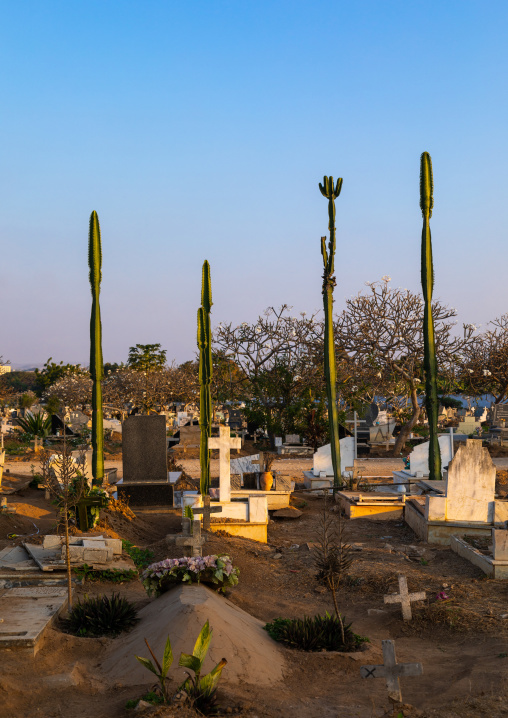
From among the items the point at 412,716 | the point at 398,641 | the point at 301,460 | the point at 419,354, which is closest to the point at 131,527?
the point at 398,641

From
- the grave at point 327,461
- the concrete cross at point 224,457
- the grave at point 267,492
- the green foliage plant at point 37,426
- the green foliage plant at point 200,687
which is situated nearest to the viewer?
the green foliage plant at point 200,687

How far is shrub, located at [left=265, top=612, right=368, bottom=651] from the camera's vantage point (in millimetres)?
6387

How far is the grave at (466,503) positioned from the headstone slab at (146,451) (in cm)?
559

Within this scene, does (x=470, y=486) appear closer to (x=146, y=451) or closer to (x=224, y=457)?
(x=224, y=457)

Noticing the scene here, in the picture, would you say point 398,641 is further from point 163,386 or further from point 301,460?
point 163,386

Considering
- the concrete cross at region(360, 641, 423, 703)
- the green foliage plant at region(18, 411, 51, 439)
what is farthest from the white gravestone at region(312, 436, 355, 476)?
the green foliage plant at region(18, 411, 51, 439)

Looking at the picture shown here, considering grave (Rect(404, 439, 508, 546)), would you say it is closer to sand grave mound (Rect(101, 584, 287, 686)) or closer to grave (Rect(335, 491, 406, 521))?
grave (Rect(335, 491, 406, 521))

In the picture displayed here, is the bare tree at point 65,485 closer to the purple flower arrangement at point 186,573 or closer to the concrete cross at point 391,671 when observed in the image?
the purple flower arrangement at point 186,573

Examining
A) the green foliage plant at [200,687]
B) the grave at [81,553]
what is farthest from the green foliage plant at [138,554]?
the green foliage plant at [200,687]

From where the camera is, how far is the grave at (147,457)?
44.8 feet

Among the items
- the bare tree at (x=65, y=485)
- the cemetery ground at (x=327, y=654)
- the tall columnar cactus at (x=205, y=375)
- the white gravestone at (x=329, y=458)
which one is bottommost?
the cemetery ground at (x=327, y=654)

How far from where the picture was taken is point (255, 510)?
11.6 m

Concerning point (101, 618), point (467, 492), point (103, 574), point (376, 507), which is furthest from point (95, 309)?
point (101, 618)

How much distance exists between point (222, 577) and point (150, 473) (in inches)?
255
